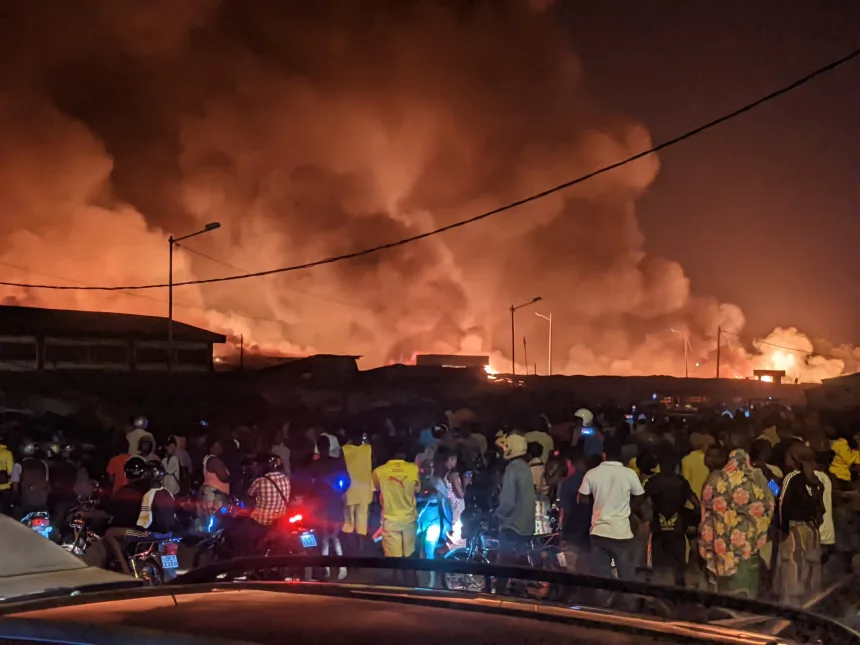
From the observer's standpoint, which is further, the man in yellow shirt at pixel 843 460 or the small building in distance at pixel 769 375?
the small building in distance at pixel 769 375

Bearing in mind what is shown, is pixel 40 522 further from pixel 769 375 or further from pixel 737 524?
pixel 769 375

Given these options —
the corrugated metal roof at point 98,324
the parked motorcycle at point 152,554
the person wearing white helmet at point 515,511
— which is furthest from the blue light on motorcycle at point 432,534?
the corrugated metal roof at point 98,324

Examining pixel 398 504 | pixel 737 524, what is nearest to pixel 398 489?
pixel 398 504

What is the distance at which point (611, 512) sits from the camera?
327 inches

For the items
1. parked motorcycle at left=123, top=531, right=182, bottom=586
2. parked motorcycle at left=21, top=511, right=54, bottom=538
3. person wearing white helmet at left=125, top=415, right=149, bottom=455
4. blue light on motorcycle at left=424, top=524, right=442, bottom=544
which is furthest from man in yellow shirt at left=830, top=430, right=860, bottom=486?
parked motorcycle at left=21, top=511, right=54, bottom=538

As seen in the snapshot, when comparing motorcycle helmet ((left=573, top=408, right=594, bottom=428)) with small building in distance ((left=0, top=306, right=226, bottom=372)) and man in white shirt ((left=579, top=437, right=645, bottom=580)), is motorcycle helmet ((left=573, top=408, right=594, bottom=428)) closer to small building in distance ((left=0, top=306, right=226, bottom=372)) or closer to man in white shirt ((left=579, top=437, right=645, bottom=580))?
man in white shirt ((left=579, top=437, right=645, bottom=580))

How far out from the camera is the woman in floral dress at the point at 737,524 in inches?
303

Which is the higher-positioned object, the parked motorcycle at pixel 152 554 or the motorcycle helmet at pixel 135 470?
the motorcycle helmet at pixel 135 470

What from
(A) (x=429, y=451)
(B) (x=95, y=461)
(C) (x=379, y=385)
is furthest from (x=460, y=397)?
(A) (x=429, y=451)

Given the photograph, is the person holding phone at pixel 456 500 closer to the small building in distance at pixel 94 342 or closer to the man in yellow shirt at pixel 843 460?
the man in yellow shirt at pixel 843 460

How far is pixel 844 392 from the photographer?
19.8 metres

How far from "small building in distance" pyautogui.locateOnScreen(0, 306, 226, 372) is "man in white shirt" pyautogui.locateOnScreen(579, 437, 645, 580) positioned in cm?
3774

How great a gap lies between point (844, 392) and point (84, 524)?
16977mm

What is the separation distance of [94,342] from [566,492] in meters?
39.5
